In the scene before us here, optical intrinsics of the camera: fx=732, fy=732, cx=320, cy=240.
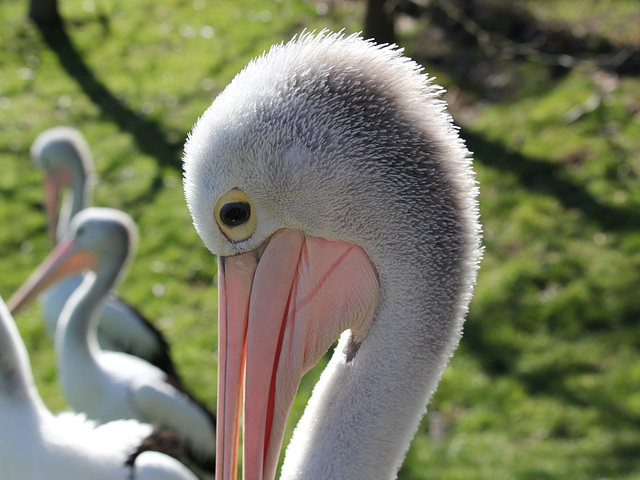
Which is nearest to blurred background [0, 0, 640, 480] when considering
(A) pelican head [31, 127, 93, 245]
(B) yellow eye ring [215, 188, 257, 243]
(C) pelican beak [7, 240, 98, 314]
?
(A) pelican head [31, 127, 93, 245]

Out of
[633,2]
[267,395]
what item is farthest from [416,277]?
[633,2]

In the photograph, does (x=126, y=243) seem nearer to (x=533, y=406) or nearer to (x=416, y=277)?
(x=533, y=406)

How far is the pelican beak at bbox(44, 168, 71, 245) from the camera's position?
6.28 metres

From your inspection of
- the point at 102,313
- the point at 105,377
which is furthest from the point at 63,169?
the point at 105,377

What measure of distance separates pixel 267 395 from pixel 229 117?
66 cm

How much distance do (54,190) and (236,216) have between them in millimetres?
5123

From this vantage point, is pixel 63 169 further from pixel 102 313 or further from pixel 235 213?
pixel 235 213

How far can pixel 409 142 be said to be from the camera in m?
1.69

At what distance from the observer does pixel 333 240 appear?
5.82 feet

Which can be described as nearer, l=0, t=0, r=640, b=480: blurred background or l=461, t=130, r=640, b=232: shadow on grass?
l=0, t=0, r=640, b=480: blurred background

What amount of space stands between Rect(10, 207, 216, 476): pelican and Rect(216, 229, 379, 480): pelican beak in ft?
8.26

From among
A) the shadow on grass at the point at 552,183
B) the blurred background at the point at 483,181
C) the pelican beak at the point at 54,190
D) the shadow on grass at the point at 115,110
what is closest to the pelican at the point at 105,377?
the blurred background at the point at 483,181

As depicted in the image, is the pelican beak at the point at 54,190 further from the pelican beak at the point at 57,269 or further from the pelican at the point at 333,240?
the pelican at the point at 333,240

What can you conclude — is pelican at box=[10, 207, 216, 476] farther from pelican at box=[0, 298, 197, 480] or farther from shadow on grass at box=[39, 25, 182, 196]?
shadow on grass at box=[39, 25, 182, 196]
